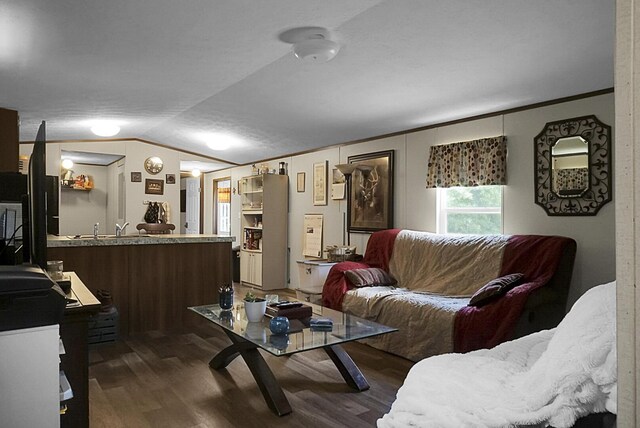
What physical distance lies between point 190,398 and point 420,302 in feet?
6.20

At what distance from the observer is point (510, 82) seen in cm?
343

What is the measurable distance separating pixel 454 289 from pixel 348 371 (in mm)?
1488

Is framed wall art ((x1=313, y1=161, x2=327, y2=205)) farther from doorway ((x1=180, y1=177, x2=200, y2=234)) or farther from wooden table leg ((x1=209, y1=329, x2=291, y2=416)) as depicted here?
doorway ((x1=180, y1=177, x2=200, y2=234))

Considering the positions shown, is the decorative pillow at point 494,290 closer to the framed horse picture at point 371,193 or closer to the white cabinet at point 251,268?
the framed horse picture at point 371,193

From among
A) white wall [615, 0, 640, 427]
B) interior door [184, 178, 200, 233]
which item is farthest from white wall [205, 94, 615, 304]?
interior door [184, 178, 200, 233]

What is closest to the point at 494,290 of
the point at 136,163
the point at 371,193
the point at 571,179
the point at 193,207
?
the point at 571,179

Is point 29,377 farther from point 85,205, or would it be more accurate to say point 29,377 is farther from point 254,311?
point 85,205

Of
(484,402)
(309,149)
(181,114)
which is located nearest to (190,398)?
(484,402)

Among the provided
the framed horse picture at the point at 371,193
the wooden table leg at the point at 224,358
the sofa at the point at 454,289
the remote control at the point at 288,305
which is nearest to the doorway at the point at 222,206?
the framed horse picture at the point at 371,193

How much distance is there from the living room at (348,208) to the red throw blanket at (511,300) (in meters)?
0.30

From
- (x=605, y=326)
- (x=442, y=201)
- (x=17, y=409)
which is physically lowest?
(x=17, y=409)

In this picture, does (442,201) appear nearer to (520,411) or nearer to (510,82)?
(510,82)

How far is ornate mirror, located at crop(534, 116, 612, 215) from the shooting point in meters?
3.38

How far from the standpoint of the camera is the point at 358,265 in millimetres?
4652
